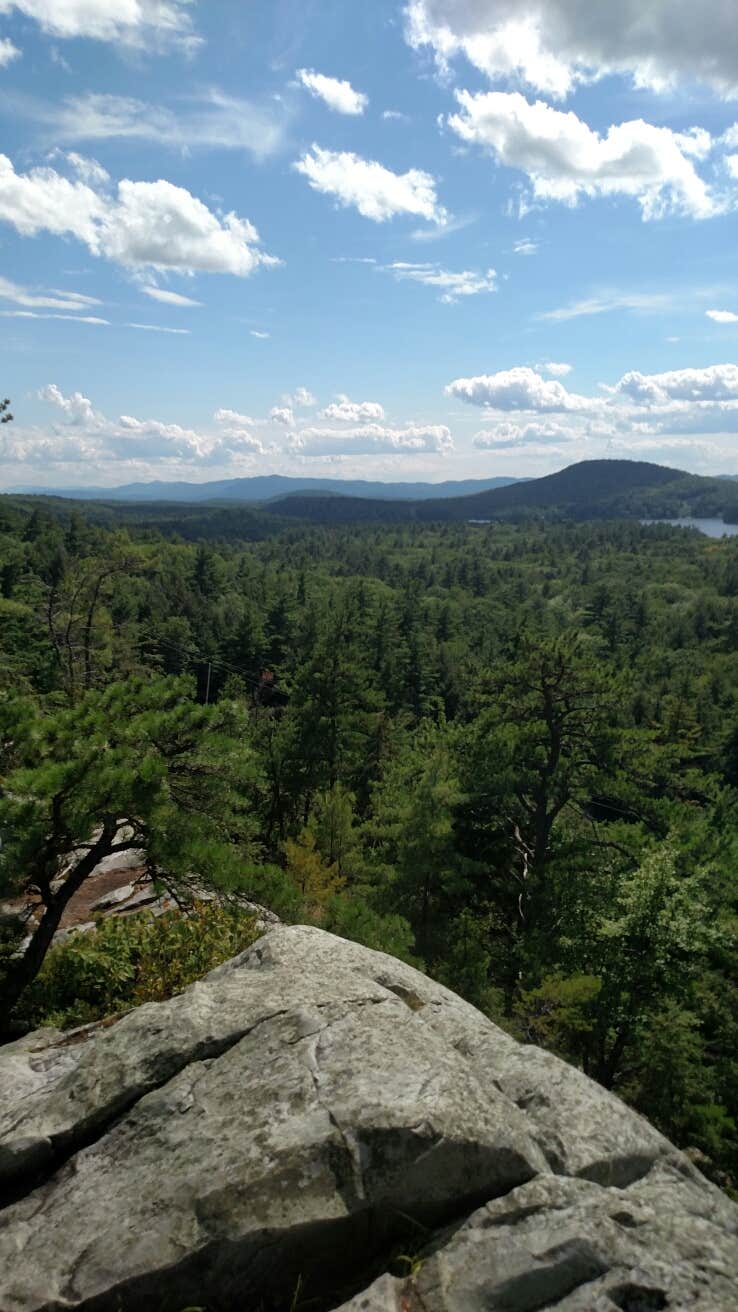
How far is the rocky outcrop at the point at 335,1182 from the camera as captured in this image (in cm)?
414

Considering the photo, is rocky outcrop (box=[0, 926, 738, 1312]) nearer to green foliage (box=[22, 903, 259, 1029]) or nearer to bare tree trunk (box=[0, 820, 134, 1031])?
green foliage (box=[22, 903, 259, 1029])

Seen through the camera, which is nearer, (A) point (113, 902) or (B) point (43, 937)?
(B) point (43, 937)

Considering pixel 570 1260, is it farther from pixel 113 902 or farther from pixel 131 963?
pixel 113 902

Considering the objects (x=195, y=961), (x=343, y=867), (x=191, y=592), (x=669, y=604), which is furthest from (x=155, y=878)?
(x=669, y=604)

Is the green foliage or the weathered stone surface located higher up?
the weathered stone surface

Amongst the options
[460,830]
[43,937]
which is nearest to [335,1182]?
[43,937]

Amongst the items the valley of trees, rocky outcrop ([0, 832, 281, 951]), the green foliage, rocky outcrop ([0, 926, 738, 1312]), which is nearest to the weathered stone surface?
rocky outcrop ([0, 926, 738, 1312])

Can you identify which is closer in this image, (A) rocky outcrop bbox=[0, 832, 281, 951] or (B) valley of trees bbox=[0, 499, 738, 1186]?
(B) valley of trees bbox=[0, 499, 738, 1186]

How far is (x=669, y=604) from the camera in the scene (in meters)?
139

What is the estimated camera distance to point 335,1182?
446 cm

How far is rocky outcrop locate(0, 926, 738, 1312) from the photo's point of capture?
4.14 meters

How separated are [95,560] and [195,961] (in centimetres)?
2391

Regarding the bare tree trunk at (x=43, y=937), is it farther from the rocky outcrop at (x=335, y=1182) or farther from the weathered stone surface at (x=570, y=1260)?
the weathered stone surface at (x=570, y=1260)

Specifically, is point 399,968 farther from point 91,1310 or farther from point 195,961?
point 91,1310
